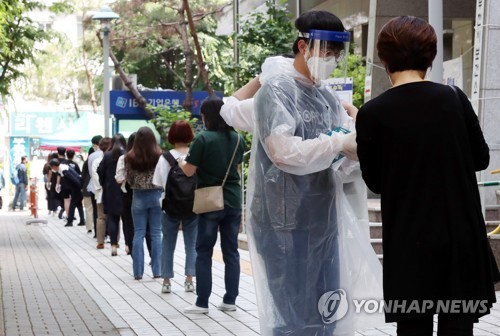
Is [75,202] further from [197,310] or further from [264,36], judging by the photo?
[197,310]

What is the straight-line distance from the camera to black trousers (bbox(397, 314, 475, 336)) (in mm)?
4039

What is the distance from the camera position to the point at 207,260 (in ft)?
30.8

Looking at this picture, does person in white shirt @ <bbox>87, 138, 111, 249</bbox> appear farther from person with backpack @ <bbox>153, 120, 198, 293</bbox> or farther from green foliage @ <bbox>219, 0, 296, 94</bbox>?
person with backpack @ <bbox>153, 120, 198, 293</bbox>

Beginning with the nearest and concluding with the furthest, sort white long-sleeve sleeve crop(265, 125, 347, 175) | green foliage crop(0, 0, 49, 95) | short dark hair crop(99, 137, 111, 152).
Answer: white long-sleeve sleeve crop(265, 125, 347, 175)
short dark hair crop(99, 137, 111, 152)
green foliage crop(0, 0, 49, 95)

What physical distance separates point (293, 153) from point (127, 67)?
4060 cm

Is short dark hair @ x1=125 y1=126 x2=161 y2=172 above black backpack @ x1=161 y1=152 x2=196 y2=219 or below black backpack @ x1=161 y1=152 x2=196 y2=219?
above

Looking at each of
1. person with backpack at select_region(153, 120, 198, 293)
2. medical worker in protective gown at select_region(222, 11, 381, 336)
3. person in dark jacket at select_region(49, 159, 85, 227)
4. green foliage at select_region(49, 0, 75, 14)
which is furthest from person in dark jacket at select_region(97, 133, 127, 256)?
medical worker in protective gown at select_region(222, 11, 381, 336)

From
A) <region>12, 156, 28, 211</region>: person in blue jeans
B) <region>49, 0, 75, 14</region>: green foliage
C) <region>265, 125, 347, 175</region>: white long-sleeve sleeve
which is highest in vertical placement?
<region>49, 0, 75, 14</region>: green foliage

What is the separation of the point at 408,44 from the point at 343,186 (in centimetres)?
154

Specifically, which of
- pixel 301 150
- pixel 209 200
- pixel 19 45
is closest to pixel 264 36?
pixel 19 45

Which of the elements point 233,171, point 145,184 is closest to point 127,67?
point 145,184

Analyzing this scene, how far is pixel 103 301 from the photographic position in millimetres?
11000

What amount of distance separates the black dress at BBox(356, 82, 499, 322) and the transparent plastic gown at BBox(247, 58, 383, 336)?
1268 millimetres

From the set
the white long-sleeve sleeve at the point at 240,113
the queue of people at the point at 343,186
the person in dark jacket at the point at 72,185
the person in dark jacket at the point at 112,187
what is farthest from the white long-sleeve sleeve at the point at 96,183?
the white long-sleeve sleeve at the point at 240,113
